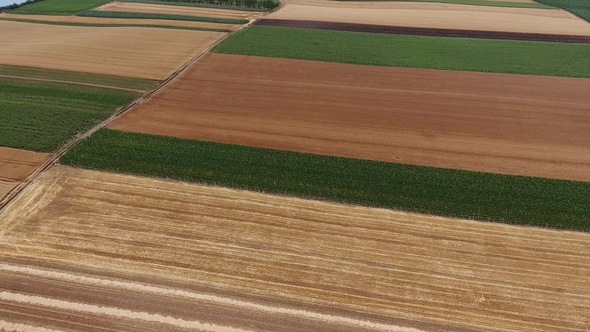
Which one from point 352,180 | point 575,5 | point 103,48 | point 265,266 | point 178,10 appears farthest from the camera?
point 575,5

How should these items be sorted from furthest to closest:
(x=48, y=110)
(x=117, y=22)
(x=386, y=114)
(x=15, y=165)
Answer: (x=117, y=22) → (x=386, y=114) → (x=48, y=110) → (x=15, y=165)

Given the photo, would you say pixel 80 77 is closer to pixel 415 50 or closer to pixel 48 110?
pixel 48 110

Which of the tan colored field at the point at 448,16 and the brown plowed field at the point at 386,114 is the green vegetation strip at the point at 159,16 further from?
the brown plowed field at the point at 386,114

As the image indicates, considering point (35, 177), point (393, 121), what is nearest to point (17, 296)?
point (35, 177)

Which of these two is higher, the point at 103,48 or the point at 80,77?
the point at 103,48

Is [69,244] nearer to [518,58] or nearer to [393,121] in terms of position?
[393,121]

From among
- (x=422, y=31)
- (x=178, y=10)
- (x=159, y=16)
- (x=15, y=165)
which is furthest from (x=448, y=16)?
(x=15, y=165)
